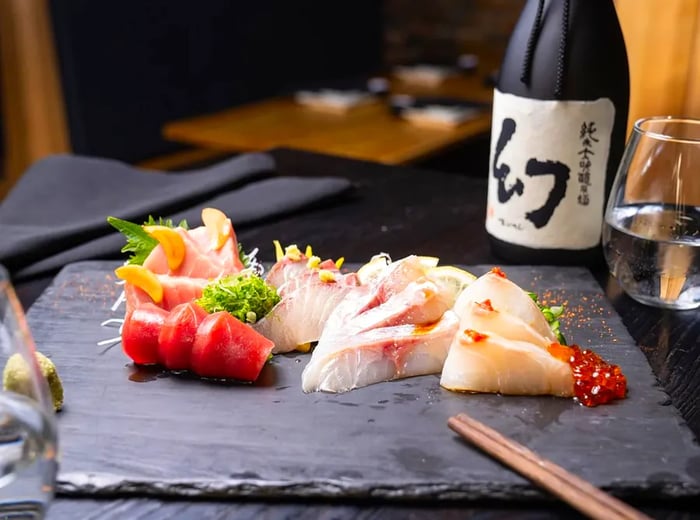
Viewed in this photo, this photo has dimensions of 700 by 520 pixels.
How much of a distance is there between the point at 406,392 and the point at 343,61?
15.8 feet

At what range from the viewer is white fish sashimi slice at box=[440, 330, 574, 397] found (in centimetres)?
111

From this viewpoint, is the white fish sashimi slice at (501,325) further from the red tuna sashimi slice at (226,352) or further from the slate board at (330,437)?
the red tuna sashimi slice at (226,352)

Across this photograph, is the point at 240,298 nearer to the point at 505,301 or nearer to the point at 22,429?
the point at 505,301

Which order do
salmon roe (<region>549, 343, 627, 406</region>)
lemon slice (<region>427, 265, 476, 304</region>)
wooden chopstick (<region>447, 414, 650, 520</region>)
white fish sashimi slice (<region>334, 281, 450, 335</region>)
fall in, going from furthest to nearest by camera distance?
1. lemon slice (<region>427, 265, 476, 304</region>)
2. white fish sashimi slice (<region>334, 281, 450, 335</region>)
3. salmon roe (<region>549, 343, 627, 406</region>)
4. wooden chopstick (<region>447, 414, 650, 520</region>)

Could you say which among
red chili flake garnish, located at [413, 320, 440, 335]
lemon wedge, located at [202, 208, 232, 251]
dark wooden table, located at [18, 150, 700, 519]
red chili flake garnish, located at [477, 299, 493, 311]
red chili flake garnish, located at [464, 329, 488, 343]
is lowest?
dark wooden table, located at [18, 150, 700, 519]

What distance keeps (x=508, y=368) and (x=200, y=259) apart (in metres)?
0.59

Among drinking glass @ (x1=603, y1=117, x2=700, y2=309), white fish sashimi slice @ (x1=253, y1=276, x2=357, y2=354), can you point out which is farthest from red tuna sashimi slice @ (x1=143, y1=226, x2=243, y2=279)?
drinking glass @ (x1=603, y1=117, x2=700, y2=309)

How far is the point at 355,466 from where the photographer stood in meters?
0.97

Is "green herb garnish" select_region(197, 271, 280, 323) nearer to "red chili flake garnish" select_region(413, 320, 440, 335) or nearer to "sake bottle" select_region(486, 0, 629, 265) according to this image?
"red chili flake garnish" select_region(413, 320, 440, 335)

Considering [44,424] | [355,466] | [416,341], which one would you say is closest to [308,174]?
[416,341]

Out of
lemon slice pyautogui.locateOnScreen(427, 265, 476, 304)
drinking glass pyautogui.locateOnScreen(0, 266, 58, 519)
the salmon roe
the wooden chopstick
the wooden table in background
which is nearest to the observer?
drinking glass pyautogui.locateOnScreen(0, 266, 58, 519)

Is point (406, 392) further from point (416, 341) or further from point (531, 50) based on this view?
point (531, 50)

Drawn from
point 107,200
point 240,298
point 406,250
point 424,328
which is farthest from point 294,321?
point 107,200

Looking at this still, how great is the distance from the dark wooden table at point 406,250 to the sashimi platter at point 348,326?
0.16 m
